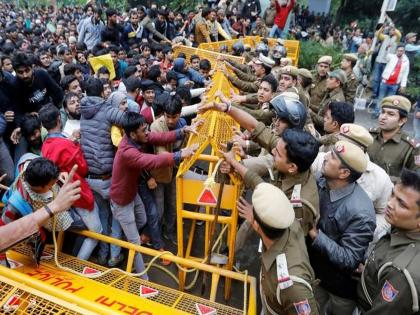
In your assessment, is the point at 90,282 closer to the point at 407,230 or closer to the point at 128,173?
Answer: the point at 128,173

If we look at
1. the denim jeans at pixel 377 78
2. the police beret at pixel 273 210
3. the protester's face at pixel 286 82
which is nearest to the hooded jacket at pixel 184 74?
the protester's face at pixel 286 82

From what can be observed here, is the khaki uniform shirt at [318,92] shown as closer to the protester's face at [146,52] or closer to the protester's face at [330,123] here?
the protester's face at [330,123]

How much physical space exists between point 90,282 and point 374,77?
10213mm

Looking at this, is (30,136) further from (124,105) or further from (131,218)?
(131,218)

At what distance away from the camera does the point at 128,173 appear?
314cm

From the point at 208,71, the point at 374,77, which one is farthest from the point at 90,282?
the point at 374,77

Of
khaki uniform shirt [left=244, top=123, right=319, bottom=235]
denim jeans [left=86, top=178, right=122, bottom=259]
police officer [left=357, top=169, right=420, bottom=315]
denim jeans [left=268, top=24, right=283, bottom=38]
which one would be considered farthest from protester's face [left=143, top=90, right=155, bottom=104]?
denim jeans [left=268, top=24, right=283, bottom=38]

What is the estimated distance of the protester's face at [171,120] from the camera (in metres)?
3.71

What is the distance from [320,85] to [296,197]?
13.4 ft

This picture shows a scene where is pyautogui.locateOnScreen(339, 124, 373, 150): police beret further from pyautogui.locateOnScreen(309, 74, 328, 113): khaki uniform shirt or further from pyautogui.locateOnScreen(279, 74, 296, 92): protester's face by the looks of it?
pyautogui.locateOnScreen(309, 74, 328, 113): khaki uniform shirt

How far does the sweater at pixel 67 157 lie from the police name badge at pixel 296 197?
6.46ft

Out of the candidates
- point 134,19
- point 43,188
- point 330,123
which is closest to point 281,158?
point 330,123

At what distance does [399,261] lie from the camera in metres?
1.82

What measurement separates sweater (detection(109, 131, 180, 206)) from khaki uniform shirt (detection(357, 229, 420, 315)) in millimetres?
1792
